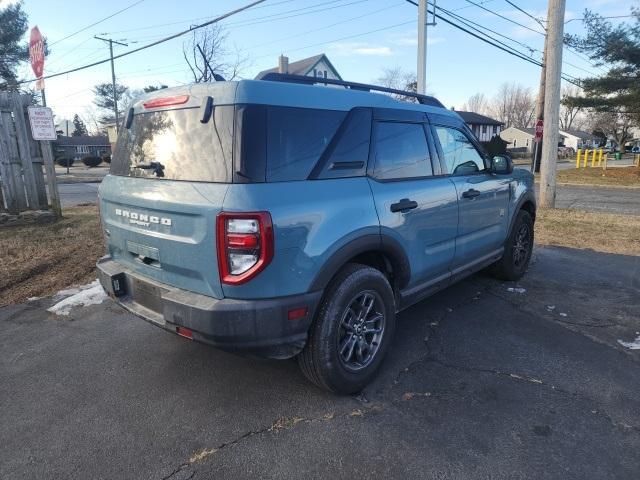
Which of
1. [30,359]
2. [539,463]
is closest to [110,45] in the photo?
[30,359]

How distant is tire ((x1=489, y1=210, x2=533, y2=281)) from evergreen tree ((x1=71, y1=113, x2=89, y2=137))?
306ft

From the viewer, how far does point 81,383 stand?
10.1 ft

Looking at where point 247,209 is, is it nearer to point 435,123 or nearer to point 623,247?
point 435,123

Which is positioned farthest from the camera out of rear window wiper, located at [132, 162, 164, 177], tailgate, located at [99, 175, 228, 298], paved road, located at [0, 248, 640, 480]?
rear window wiper, located at [132, 162, 164, 177]

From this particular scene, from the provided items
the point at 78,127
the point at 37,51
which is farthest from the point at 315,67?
the point at 78,127

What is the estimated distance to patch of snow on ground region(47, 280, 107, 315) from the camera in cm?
442

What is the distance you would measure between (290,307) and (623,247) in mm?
6587

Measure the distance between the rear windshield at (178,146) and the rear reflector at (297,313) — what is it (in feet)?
2.65

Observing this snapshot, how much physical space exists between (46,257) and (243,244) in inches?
194

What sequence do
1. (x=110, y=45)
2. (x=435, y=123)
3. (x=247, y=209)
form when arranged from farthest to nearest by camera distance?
1. (x=110, y=45)
2. (x=435, y=123)
3. (x=247, y=209)

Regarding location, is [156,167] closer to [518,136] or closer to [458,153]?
[458,153]

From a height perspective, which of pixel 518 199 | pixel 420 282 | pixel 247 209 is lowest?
pixel 420 282

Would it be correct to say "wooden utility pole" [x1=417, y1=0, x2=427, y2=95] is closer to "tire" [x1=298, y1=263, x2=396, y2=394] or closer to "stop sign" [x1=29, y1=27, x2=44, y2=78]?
"stop sign" [x1=29, y1=27, x2=44, y2=78]

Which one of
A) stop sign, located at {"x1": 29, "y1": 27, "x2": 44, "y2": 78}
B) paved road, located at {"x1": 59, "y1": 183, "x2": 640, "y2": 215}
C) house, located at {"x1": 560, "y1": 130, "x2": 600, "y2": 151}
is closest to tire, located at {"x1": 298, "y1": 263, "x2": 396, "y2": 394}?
stop sign, located at {"x1": 29, "y1": 27, "x2": 44, "y2": 78}
